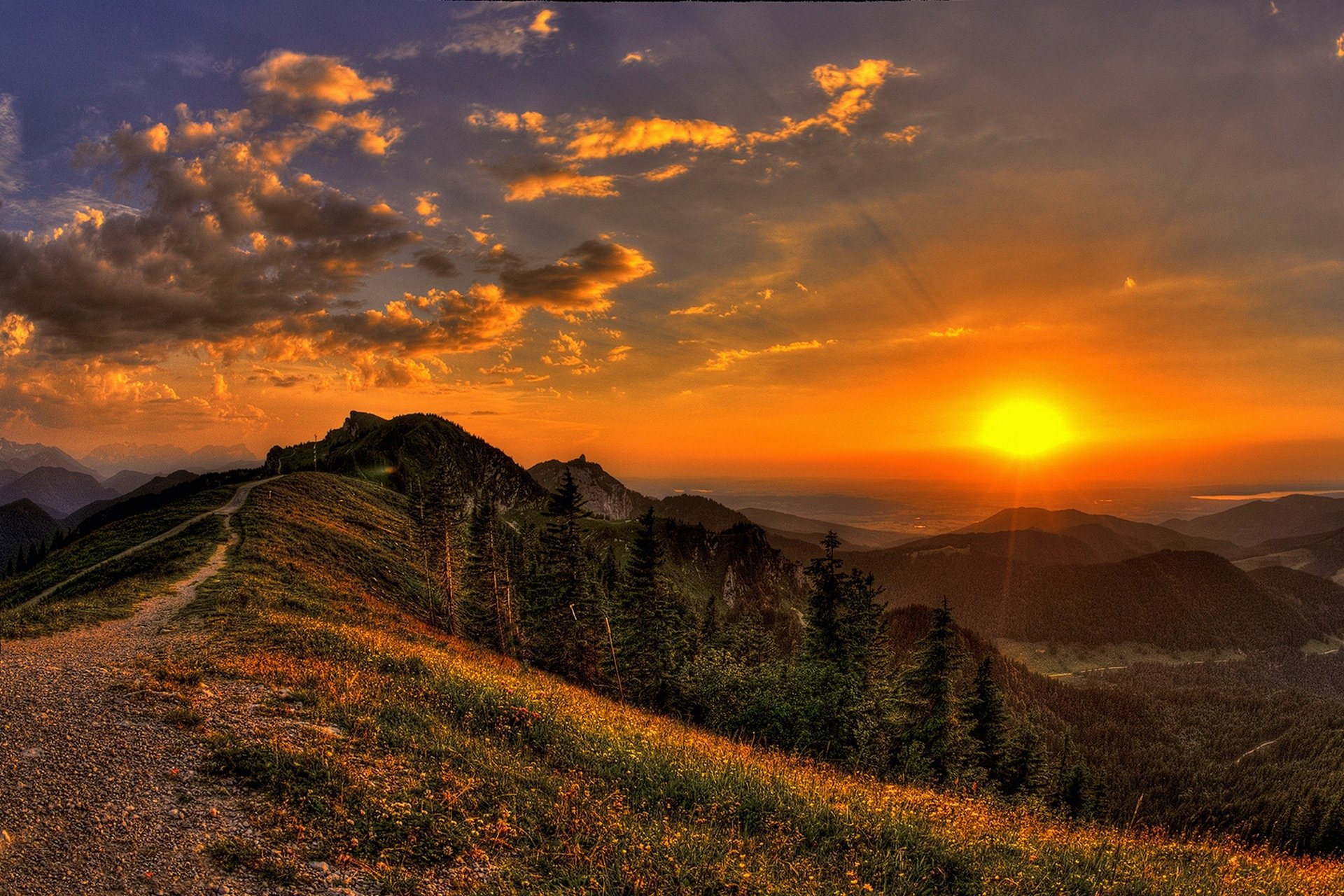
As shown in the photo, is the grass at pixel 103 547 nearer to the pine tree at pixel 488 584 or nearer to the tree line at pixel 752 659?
the tree line at pixel 752 659

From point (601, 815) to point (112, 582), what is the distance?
37.7 m

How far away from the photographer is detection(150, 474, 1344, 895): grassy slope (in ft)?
27.7

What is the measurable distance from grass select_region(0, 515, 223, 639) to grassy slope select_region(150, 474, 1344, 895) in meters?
10.6

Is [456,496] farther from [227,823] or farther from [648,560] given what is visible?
[227,823]

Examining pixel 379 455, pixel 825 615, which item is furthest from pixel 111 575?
pixel 379 455

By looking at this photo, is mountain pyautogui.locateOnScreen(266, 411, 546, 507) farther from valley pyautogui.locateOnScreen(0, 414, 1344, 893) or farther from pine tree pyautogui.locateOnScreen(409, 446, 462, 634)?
valley pyautogui.locateOnScreen(0, 414, 1344, 893)

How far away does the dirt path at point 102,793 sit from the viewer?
7.55 meters

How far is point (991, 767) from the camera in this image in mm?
39594

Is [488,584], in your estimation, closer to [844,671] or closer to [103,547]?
[103,547]

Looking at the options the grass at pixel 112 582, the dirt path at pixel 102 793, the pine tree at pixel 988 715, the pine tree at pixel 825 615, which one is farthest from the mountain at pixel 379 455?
the dirt path at pixel 102 793

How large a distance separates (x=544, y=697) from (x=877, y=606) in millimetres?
25251

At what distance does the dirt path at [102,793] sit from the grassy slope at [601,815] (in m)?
0.82

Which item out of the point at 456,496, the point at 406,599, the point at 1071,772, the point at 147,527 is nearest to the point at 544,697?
the point at 406,599

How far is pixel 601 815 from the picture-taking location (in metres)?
9.81
